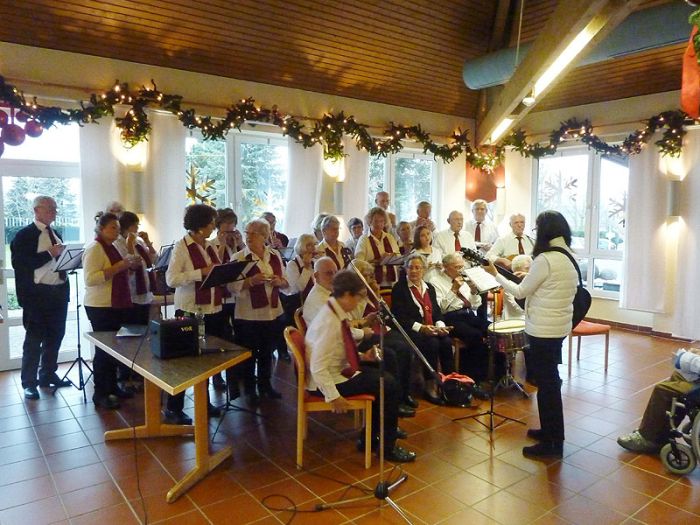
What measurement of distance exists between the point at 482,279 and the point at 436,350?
3.33ft

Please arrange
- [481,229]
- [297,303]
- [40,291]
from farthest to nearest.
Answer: [481,229]
[297,303]
[40,291]

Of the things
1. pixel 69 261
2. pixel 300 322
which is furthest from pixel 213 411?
pixel 69 261

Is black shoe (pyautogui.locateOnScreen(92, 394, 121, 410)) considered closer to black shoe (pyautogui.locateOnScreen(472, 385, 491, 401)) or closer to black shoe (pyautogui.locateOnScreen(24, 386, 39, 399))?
black shoe (pyautogui.locateOnScreen(24, 386, 39, 399))

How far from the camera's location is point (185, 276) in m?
3.99

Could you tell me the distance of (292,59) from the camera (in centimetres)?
639

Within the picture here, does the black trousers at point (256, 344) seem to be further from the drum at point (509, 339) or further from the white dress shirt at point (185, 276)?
the drum at point (509, 339)

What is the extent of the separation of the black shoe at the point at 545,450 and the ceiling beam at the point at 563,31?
8.97 ft

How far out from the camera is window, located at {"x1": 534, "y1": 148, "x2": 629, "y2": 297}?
7770 mm

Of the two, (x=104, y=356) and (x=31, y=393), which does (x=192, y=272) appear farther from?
(x=31, y=393)

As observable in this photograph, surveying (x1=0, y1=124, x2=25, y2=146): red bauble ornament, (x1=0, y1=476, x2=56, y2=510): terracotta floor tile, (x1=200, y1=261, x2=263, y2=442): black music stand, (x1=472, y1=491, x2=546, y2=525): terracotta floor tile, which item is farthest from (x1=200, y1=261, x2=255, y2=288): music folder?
(x1=0, y1=124, x2=25, y2=146): red bauble ornament

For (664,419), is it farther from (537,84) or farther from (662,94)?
(662,94)

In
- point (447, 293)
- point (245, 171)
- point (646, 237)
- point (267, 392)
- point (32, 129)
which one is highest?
point (32, 129)

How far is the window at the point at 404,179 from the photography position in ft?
26.6

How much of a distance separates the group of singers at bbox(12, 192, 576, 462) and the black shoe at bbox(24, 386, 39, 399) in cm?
1
